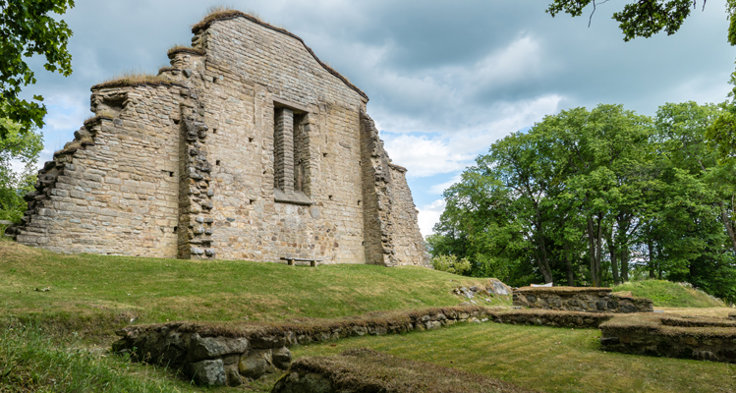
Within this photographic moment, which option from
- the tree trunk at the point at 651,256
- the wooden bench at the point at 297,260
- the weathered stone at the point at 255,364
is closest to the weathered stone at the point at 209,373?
the weathered stone at the point at 255,364

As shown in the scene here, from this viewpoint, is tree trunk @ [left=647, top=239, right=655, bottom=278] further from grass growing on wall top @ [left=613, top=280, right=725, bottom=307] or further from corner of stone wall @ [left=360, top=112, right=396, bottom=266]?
corner of stone wall @ [left=360, top=112, right=396, bottom=266]

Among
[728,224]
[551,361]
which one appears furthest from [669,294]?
[551,361]

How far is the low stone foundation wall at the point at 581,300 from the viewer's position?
11492 millimetres

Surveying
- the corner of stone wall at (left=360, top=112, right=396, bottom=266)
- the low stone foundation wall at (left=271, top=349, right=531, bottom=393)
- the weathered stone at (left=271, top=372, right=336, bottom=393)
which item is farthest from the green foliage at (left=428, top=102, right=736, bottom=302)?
the weathered stone at (left=271, top=372, right=336, bottom=393)

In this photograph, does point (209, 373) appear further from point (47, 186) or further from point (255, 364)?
point (47, 186)

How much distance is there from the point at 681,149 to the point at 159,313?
2936 centimetres

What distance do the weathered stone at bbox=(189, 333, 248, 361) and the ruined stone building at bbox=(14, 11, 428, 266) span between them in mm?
9188

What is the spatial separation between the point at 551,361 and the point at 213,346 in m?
4.57

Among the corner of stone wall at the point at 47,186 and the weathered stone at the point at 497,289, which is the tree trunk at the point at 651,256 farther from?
the corner of stone wall at the point at 47,186

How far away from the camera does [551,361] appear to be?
5.87 meters

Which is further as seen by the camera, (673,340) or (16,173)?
(16,173)

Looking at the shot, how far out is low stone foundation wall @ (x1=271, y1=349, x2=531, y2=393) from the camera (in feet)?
10.4

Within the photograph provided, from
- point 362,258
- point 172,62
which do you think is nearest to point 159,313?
point 172,62

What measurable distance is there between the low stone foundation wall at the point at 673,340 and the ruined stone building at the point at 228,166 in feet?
38.3
